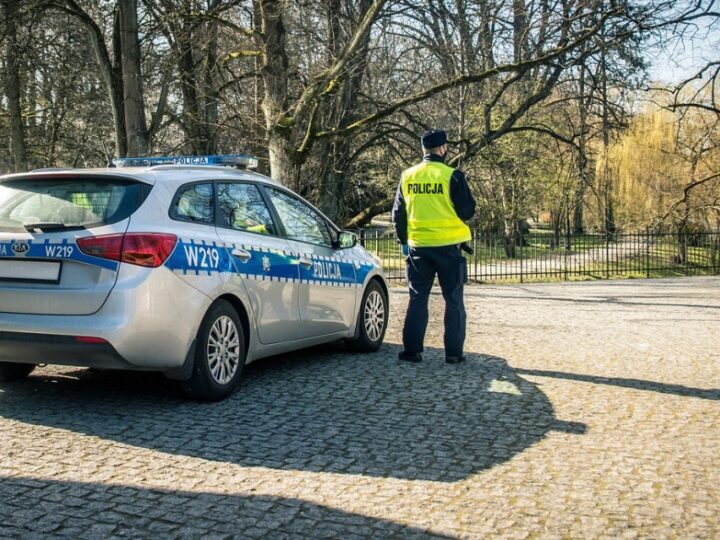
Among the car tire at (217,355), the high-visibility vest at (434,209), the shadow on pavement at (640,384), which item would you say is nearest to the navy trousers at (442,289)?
the high-visibility vest at (434,209)

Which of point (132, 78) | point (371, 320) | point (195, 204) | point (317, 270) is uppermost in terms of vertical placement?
point (132, 78)

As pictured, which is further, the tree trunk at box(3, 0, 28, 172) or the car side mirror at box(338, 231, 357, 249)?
the tree trunk at box(3, 0, 28, 172)

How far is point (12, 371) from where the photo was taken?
662 cm

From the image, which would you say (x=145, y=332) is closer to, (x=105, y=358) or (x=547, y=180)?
(x=105, y=358)

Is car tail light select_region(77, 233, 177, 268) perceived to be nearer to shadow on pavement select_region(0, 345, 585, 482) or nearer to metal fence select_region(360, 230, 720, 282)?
shadow on pavement select_region(0, 345, 585, 482)

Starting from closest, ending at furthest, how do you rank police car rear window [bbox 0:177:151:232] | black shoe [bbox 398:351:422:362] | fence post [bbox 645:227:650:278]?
police car rear window [bbox 0:177:151:232], black shoe [bbox 398:351:422:362], fence post [bbox 645:227:650:278]

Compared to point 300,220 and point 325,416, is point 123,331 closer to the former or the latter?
point 325,416

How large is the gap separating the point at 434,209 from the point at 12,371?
3.75 m

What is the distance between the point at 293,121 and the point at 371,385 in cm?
855

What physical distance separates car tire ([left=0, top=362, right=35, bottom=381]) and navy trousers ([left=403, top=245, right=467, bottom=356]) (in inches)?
130

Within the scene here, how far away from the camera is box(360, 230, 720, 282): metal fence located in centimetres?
2142

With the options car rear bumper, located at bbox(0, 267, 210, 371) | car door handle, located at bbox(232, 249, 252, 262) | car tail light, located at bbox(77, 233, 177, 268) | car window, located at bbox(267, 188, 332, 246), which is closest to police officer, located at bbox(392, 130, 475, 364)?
car window, located at bbox(267, 188, 332, 246)

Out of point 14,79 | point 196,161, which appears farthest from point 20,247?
point 14,79

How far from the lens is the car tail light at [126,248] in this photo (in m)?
5.36
